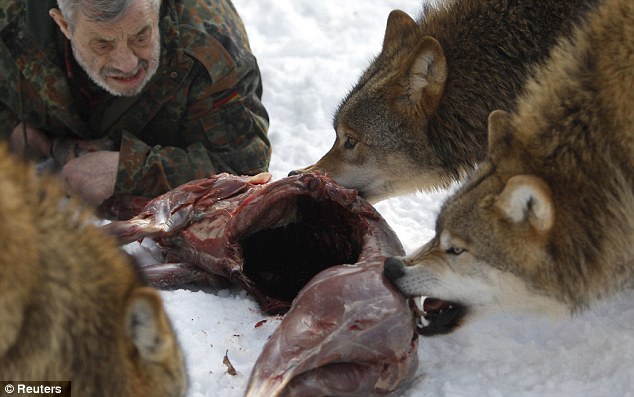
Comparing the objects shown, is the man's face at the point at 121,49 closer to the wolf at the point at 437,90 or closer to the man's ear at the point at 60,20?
the man's ear at the point at 60,20

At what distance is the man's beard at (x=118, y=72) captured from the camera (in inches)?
204

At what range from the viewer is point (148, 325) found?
233 cm

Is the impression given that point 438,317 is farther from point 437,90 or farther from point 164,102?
point 164,102

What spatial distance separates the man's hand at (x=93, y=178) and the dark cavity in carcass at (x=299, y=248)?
Result: 4.66ft

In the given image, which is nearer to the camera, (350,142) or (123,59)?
(350,142)

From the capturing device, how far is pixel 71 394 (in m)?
2.35

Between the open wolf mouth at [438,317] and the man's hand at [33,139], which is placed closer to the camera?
the open wolf mouth at [438,317]

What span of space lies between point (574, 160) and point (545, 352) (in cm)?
93

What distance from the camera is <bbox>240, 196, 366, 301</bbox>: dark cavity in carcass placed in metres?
4.25

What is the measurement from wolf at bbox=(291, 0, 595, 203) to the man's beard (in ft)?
4.09

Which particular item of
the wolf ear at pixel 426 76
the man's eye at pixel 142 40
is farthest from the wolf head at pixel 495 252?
the man's eye at pixel 142 40

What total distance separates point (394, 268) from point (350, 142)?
1564mm

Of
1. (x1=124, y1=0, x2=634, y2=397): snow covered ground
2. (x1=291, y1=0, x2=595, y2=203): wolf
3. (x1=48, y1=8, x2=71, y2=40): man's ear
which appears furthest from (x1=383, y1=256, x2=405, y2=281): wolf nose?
(x1=48, y1=8, x2=71, y2=40): man's ear

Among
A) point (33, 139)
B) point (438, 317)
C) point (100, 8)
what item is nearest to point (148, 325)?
point (438, 317)
